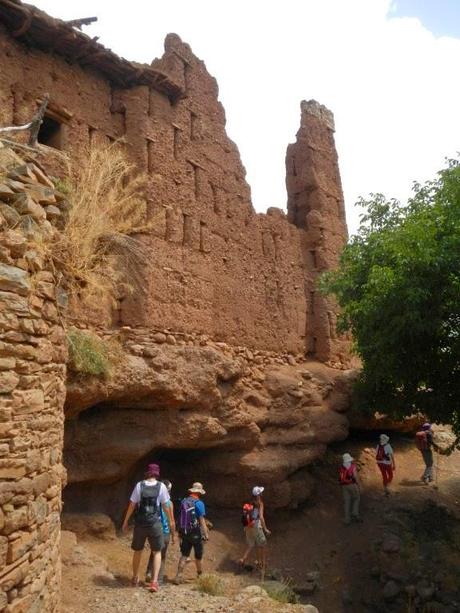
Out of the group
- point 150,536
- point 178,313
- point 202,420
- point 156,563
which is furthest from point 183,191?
point 156,563

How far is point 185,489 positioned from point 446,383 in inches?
221

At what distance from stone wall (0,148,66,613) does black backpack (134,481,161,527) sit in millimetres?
1803

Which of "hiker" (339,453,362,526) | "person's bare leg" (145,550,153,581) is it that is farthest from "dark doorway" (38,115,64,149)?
"hiker" (339,453,362,526)

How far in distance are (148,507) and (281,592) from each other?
282cm

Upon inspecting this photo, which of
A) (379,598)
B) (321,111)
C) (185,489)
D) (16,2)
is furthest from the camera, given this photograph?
(321,111)

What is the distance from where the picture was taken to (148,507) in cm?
721

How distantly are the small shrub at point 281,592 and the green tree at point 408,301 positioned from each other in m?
4.60

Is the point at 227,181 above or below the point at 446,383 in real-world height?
above

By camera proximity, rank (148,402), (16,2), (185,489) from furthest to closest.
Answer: (185,489)
(148,402)
(16,2)

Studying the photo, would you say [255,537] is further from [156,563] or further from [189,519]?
[156,563]

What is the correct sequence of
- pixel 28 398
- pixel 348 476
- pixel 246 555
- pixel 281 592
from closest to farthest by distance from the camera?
pixel 28 398 → pixel 281 592 → pixel 246 555 → pixel 348 476

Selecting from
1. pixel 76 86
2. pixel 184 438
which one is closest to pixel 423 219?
pixel 184 438

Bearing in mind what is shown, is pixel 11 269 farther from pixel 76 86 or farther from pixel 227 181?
pixel 227 181

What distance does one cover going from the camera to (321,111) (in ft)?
51.4
